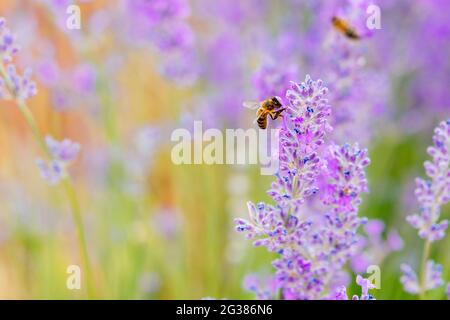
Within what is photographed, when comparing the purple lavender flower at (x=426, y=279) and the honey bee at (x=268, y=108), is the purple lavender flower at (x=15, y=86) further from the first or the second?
the purple lavender flower at (x=426, y=279)

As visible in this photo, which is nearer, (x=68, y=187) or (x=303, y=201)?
(x=303, y=201)

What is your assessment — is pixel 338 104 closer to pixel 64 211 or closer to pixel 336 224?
pixel 336 224

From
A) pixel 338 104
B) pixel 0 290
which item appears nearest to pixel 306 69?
pixel 338 104

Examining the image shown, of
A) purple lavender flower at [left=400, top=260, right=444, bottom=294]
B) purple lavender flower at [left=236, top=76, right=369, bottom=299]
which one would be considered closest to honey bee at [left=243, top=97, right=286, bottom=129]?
purple lavender flower at [left=236, top=76, right=369, bottom=299]

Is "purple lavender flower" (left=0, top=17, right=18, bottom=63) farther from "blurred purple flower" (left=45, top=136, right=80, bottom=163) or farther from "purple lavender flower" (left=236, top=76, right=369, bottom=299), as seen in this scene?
"purple lavender flower" (left=236, top=76, right=369, bottom=299)

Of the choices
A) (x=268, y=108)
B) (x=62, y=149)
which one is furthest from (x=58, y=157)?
(x=268, y=108)

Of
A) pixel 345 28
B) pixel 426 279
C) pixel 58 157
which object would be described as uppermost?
pixel 345 28

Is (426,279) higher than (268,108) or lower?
lower

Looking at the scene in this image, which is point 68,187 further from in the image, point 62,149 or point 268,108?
point 268,108
